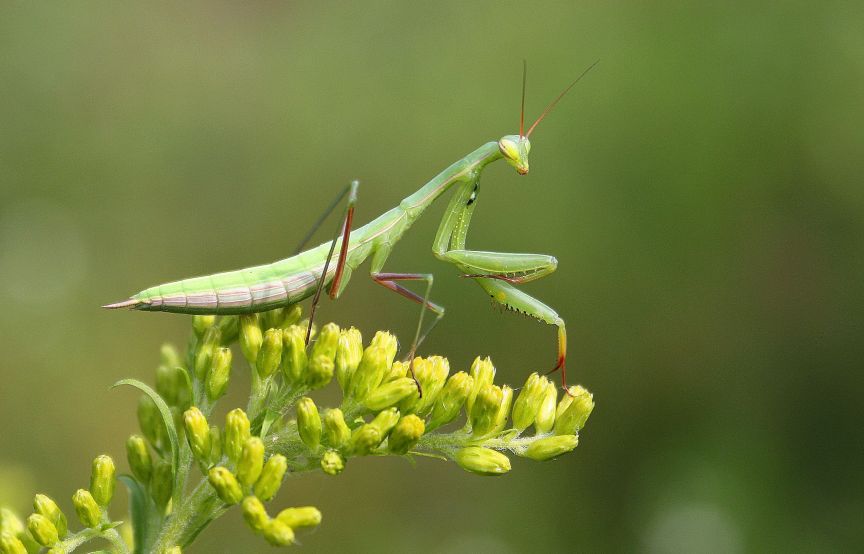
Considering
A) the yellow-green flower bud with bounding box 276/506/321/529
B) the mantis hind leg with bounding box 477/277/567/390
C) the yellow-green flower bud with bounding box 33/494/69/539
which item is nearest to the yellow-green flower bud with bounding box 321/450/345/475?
A: the yellow-green flower bud with bounding box 276/506/321/529

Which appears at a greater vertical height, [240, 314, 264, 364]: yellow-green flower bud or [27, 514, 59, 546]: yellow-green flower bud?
[240, 314, 264, 364]: yellow-green flower bud

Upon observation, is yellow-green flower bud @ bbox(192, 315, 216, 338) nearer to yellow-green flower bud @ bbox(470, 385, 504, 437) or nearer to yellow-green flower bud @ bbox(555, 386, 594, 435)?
yellow-green flower bud @ bbox(470, 385, 504, 437)

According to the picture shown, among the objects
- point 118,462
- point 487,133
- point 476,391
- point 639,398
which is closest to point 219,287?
point 476,391

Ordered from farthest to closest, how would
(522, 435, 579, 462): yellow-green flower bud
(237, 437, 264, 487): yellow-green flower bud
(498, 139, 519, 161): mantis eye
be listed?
(498, 139, 519, 161): mantis eye < (522, 435, 579, 462): yellow-green flower bud < (237, 437, 264, 487): yellow-green flower bud

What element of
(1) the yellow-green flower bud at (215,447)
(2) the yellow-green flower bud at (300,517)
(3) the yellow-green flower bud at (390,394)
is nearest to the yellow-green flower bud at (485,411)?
(3) the yellow-green flower bud at (390,394)

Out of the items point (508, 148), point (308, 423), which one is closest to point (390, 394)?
point (308, 423)

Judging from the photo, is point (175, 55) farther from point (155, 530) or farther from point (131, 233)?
point (155, 530)
